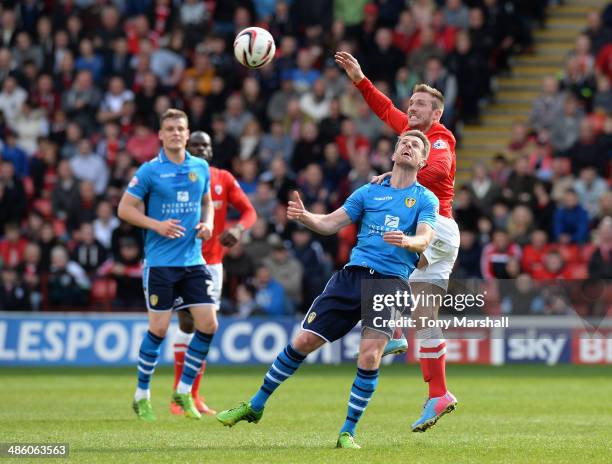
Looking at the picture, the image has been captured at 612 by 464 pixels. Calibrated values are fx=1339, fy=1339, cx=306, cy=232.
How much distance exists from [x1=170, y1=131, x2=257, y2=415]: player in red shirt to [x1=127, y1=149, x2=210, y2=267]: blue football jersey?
590 mm

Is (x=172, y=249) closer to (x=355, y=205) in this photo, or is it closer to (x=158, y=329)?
(x=158, y=329)

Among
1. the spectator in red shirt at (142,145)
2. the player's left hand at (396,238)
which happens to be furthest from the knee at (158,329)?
the spectator in red shirt at (142,145)

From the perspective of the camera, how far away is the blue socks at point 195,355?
1284 centimetres

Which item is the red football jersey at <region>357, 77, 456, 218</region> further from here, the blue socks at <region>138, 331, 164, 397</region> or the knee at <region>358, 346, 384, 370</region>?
the blue socks at <region>138, 331, 164, 397</region>

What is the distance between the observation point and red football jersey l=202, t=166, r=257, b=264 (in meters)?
13.9

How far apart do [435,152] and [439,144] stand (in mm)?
88

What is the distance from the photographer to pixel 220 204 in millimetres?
14078

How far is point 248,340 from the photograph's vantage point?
20938 millimetres

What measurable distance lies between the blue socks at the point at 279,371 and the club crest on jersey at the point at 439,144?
7.48 ft

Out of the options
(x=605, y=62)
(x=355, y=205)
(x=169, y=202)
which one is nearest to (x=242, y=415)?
(x=355, y=205)

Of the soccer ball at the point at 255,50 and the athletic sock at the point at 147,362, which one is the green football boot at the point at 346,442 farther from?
the soccer ball at the point at 255,50

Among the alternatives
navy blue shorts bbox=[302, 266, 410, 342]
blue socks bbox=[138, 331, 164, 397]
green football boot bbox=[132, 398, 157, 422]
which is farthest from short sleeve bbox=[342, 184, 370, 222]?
green football boot bbox=[132, 398, 157, 422]

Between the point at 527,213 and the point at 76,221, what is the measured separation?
785 centimetres

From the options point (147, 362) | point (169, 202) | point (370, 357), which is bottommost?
point (147, 362)
